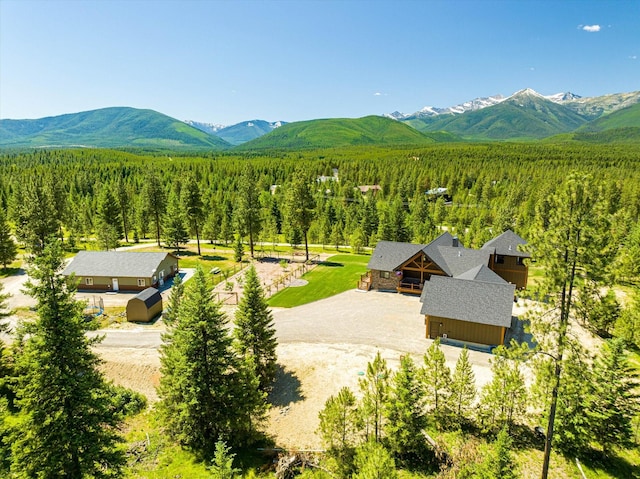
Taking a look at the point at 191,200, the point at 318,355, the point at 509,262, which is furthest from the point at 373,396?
the point at 191,200

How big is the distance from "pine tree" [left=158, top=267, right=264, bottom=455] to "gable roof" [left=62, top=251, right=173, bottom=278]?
27937 millimetres

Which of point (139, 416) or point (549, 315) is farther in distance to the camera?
point (139, 416)

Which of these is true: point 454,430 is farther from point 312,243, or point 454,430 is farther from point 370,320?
point 312,243

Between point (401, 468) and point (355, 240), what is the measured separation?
5234cm

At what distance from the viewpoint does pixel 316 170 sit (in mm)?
170000

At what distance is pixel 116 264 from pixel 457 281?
4077 centimetres

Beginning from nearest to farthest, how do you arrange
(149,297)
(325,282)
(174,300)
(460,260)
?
(174,300), (149,297), (460,260), (325,282)

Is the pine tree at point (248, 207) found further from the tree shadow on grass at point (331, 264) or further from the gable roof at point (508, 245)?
the gable roof at point (508, 245)

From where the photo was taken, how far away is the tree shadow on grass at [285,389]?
82.5 feet

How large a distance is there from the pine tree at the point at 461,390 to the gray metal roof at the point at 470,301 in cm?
1047

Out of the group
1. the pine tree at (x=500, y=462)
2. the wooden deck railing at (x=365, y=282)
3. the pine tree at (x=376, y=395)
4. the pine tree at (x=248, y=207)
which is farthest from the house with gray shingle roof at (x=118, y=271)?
the pine tree at (x=500, y=462)

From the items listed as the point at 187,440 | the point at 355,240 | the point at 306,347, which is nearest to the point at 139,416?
the point at 187,440

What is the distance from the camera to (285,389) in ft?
86.3

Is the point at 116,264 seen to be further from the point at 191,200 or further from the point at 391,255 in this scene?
the point at 391,255
